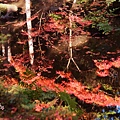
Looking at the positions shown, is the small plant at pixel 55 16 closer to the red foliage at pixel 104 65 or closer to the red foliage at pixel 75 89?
the red foliage at pixel 104 65

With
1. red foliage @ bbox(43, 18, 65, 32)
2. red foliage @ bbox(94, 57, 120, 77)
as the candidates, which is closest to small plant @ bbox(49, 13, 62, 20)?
red foliage @ bbox(43, 18, 65, 32)

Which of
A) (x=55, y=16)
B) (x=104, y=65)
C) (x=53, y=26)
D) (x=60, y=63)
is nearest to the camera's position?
(x=104, y=65)

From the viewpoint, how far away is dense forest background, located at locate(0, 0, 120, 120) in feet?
21.0

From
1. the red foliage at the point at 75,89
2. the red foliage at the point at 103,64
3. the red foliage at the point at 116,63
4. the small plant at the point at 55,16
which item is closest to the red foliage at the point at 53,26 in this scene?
the small plant at the point at 55,16

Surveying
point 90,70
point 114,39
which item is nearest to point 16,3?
point 114,39

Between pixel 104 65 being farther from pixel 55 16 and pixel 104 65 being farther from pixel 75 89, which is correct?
pixel 55 16

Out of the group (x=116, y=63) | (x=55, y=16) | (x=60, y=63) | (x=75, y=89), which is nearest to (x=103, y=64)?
(x=116, y=63)

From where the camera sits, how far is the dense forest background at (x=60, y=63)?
639 centimetres

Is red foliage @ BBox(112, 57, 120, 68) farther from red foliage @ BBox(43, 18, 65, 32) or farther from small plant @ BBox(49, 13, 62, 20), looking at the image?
small plant @ BBox(49, 13, 62, 20)

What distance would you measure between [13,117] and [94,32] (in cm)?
847

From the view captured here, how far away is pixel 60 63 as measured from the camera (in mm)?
10016

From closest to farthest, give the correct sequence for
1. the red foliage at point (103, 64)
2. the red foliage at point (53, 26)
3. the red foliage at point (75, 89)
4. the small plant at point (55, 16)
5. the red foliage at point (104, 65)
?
the red foliage at point (75, 89)
the red foliage at point (104, 65)
the red foliage at point (103, 64)
the red foliage at point (53, 26)
the small plant at point (55, 16)

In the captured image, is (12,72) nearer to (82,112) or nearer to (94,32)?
(82,112)

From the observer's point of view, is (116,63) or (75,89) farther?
(116,63)
